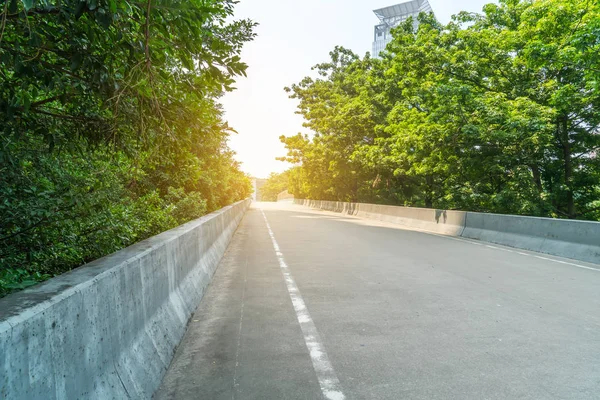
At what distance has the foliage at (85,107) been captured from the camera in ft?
10.1

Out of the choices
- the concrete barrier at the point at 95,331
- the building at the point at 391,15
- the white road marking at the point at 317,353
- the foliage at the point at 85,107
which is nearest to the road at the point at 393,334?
the white road marking at the point at 317,353

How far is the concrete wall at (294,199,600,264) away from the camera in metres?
9.79

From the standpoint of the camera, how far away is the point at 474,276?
7.71 m

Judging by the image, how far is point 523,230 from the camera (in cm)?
1201

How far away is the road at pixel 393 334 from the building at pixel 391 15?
16740cm

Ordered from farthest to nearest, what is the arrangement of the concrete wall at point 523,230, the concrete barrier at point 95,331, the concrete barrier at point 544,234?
1. the concrete wall at point 523,230
2. the concrete barrier at point 544,234
3. the concrete barrier at point 95,331

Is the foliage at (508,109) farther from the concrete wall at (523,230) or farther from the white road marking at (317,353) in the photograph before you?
the white road marking at (317,353)

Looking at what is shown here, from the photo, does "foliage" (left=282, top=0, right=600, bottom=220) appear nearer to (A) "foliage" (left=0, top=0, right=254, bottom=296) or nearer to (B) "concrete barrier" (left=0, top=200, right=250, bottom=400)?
(A) "foliage" (left=0, top=0, right=254, bottom=296)

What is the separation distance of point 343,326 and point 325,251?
627 cm

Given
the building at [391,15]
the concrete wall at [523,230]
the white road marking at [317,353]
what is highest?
the building at [391,15]

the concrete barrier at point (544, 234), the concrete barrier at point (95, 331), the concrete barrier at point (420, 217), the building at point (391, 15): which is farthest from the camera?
the building at point (391, 15)

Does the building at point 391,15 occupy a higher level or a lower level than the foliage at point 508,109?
higher

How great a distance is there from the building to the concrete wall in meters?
157

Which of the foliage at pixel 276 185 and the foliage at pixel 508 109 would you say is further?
the foliage at pixel 276 185
